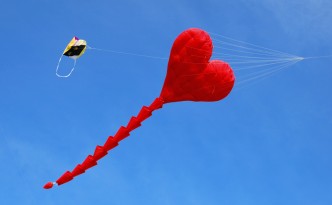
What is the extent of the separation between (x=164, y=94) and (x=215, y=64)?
3.32 meters

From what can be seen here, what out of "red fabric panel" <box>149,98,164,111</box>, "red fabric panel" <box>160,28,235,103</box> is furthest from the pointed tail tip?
"red fabric panel" <box>160,28,235,103</box>

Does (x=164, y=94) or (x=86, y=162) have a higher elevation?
(x=164, y=94)

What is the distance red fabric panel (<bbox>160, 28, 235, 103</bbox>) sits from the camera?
95.6 ft

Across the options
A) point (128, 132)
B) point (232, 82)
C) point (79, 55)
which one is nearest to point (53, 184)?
point (128, 132)

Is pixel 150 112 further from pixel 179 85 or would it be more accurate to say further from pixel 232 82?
pixel 232 82

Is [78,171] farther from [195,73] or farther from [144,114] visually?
[195,73]

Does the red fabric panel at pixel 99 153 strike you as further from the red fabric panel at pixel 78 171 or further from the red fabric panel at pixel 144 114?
the red fabric panel at pixel 144 114

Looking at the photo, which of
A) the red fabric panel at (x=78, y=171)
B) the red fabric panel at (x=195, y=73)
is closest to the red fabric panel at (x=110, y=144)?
the red fabric panel at (x=78, y=171)

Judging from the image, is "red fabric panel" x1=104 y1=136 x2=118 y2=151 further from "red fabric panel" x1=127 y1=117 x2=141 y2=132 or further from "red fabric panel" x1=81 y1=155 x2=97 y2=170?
"red fabric panel" x1=127 y1=117 x2=141 y2=132

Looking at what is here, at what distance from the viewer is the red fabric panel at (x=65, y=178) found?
29136mm

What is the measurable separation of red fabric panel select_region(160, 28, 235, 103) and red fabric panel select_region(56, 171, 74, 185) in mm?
6680

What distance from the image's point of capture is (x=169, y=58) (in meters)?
29.9

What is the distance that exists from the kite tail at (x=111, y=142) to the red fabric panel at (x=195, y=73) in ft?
3.21

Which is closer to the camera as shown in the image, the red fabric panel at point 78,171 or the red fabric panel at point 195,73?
the red fabric panel at point 195,73
